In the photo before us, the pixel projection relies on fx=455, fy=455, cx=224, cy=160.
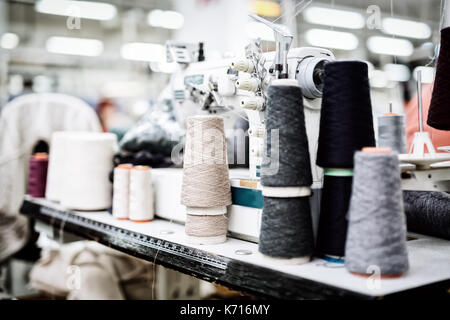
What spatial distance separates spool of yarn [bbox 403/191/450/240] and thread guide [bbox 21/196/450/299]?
25 mm

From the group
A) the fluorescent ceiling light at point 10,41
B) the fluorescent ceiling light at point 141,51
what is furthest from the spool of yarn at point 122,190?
the fluorescent ceiling light at point 10,41

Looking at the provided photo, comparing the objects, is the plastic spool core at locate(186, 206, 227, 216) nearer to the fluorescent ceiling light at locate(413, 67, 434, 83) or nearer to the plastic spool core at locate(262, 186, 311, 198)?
the plastic spool core at locate(262, 186, 311, 198)

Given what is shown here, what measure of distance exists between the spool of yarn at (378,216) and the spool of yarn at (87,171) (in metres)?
1.09

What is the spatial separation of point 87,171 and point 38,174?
469mm

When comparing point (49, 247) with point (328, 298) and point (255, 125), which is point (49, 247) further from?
point (328, 298)

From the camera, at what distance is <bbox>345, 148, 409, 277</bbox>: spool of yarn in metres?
0.77

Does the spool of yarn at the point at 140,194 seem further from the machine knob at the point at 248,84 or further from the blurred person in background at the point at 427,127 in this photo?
the blurred person in background at the point at 427,127

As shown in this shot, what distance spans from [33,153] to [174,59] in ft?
3.20

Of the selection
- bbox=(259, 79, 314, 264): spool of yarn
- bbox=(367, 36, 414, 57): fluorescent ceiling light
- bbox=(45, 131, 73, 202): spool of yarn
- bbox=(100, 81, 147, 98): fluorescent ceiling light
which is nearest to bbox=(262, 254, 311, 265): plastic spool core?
bbox=(259, 79, 314, 264): spool of yarn

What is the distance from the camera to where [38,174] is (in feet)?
6.48

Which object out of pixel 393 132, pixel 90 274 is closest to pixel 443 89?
pixel 393 132

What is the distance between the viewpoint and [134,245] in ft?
4.17

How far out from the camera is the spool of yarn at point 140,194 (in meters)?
Result: 1.43
